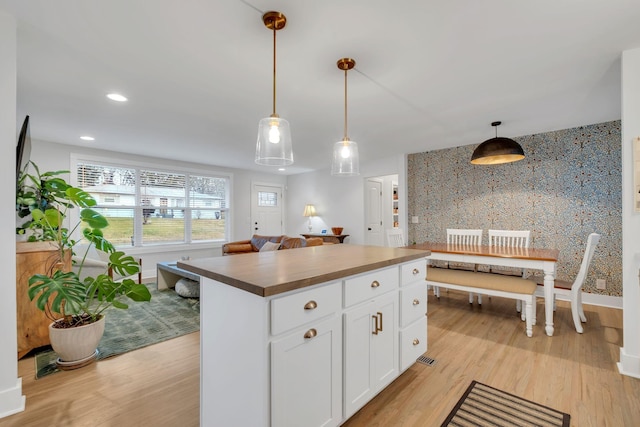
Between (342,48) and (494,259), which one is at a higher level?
(342,48)

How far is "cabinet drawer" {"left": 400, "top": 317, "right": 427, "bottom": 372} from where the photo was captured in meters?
1.94

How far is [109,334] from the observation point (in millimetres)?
2803

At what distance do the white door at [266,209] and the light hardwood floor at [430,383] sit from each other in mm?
4298

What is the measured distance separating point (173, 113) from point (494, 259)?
3776 mm

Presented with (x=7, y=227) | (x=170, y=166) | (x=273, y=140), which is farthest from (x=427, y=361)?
(x=170, y=166)

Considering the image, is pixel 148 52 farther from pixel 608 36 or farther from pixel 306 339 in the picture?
pixel 608 36

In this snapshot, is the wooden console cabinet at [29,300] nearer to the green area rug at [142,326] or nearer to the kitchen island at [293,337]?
the green area rug at [142,326]

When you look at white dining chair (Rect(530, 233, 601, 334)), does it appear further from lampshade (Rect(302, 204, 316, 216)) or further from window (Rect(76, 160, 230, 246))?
window (Rect(76, 160, 230, 246))

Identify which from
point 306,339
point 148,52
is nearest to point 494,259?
point 306,339

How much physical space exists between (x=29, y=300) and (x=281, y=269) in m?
2.43

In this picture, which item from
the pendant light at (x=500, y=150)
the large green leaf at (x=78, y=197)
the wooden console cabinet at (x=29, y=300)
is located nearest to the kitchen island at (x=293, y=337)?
the large green leaf at (x=78, y=197)

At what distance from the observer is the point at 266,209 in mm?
7215

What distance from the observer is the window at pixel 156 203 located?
16.3ft

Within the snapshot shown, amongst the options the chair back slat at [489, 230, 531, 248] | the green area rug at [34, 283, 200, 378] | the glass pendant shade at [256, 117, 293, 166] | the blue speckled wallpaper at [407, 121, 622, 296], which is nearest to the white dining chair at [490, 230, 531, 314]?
the chair back slat at [489, 230, 531, 248]
